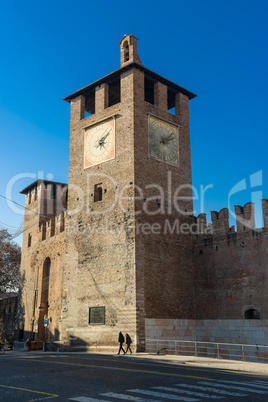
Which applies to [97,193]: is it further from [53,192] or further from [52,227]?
[53,192]

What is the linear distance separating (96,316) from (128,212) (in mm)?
4894

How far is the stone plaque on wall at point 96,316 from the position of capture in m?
18.4

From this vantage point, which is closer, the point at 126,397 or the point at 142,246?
the point at 126,397

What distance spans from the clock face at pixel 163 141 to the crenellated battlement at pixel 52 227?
736 cm

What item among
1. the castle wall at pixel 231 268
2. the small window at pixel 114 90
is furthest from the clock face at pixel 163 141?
the castle wall at pixel 231 268

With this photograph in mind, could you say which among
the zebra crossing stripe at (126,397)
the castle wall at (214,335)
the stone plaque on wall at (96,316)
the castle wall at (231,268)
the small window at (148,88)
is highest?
the small window at (148,88)

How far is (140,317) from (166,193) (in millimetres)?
6258

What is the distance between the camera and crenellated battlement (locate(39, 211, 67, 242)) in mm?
25406

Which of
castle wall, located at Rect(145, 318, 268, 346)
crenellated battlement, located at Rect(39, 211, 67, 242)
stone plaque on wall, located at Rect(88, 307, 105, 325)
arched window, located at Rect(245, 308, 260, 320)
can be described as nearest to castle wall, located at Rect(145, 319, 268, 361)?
castle wall, located at Rect(145, 318, 268, 346)

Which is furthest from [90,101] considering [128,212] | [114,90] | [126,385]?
[126,385]

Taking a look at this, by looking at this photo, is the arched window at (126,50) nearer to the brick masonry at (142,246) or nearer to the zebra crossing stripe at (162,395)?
the brick masonry at (142,246)

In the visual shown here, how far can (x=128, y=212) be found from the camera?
18.8 metres

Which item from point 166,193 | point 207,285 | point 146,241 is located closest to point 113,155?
point 166,193

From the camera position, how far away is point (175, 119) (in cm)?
2222
